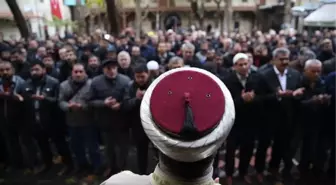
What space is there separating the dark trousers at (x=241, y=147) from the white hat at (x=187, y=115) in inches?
136

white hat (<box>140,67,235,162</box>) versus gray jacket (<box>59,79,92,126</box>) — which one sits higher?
white hat (<box>140,67,235,162</box>)

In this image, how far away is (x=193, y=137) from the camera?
122 centimetres

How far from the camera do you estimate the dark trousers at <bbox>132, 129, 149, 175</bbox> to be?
4.80 meters

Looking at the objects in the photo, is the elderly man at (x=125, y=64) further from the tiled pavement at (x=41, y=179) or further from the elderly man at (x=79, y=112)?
the tiled pavement at (x=41, y=179)

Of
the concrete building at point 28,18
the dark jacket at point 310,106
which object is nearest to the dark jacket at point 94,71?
the dark jacket at point 310,106

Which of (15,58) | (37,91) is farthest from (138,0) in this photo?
(37,91)

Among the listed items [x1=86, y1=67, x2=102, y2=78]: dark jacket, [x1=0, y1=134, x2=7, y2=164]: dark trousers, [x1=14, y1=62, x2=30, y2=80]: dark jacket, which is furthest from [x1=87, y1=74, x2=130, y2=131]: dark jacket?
[x1=14, y1=62, x2=30, y2=80]: dark jacket

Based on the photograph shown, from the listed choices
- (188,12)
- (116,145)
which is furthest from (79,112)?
(188,12)

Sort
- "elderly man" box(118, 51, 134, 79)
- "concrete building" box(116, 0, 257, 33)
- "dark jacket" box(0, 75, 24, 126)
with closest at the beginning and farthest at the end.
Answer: "dark jacket" box(0, 75, 24, 126)
"elderly man" box(118, 51, 134, 79)
"concrete building" box(116, 0, 257, 33)

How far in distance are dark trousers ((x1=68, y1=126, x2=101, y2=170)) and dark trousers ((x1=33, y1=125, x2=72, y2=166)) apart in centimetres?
24

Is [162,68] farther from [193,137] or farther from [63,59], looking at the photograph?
[193,137]

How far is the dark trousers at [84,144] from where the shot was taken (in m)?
5.06

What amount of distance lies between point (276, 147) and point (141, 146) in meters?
1.97

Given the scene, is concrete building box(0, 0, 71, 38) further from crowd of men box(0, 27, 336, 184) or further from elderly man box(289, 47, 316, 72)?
elderly man box(289, 47, 316, 72)
